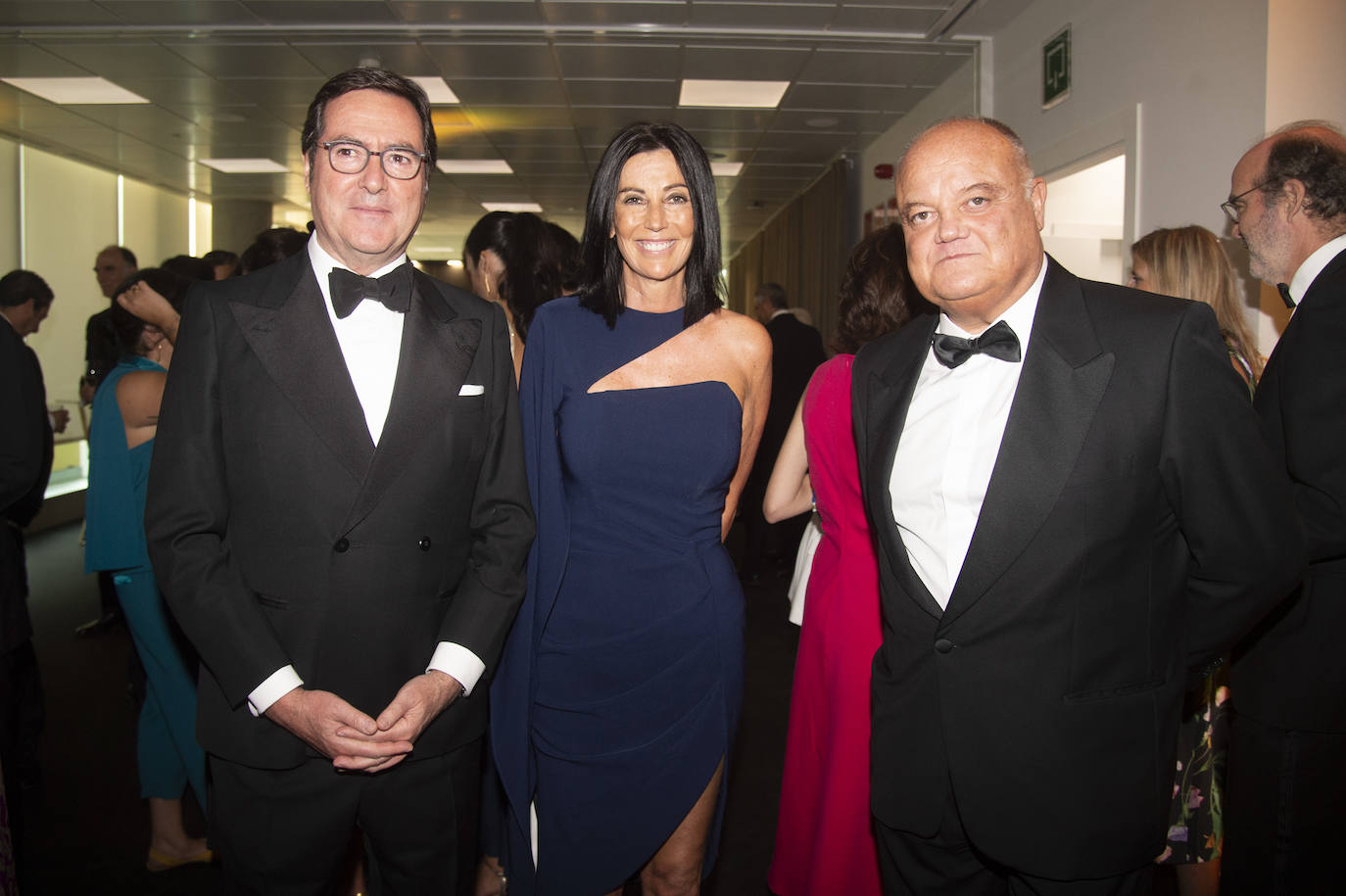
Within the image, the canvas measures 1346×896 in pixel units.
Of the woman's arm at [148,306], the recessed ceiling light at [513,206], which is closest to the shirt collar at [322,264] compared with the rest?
the woman's arm at [148,306]

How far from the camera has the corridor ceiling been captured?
5.65 meters

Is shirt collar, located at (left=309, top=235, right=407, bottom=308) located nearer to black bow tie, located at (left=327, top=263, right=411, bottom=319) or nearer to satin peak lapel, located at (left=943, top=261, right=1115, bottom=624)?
black bow tie, located at (left=327, top=263, right=411, bottom=319)

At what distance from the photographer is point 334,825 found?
4.80ft

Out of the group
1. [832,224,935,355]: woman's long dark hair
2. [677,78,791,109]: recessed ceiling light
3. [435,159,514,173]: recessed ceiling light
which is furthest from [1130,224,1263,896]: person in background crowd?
[435,159,514,173]: recessed ceiling light

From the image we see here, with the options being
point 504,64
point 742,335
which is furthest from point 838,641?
point 504,64

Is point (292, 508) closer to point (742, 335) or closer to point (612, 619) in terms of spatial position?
point (612, 619)

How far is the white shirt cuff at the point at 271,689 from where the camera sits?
141 centimetres

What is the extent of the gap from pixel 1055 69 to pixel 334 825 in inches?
212

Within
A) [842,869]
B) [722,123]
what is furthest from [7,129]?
[842,869]

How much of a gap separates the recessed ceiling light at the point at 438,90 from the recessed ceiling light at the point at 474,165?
2305mm

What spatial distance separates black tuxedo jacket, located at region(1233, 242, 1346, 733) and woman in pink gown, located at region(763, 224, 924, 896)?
85cm

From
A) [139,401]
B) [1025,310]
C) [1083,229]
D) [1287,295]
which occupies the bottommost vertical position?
[139,401]

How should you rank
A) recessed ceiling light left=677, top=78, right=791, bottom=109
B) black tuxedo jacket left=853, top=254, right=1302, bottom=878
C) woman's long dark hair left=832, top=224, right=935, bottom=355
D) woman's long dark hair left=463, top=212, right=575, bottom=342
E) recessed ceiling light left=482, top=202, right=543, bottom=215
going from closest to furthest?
1. black tuxedo jacket left=853, top=254, right=1302, bottom=878
2. woman's long dark hair left=832, top=224, right=935, bottom=355
3. woman's long dark hair left=463, top=212, right=575, bottom=342
4. recessed ceiling light left=677, top=78, right=791, bottom=109
5. recessed ceiling light left=482, top=202, right=543, bottom=215

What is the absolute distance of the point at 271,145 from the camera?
9.41m
